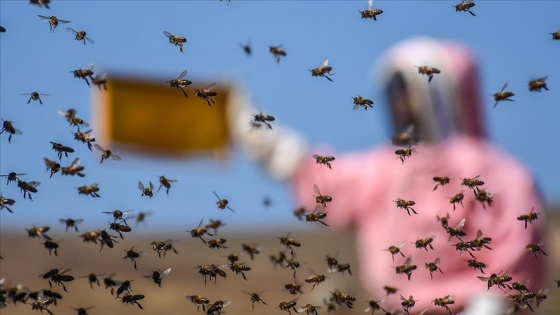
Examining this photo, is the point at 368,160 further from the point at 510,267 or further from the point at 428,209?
the point at 510,267

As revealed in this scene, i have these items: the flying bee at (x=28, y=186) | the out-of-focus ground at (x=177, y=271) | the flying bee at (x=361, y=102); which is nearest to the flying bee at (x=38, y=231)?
the flying bee at (x=28, y=186)

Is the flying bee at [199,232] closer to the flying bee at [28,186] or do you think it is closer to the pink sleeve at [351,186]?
the flying bee at [28,186]

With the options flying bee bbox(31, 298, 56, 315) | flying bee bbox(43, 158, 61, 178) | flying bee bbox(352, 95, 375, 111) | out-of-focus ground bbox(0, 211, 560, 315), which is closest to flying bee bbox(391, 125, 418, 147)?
flying bee bbox(352, 95, 375, 111)

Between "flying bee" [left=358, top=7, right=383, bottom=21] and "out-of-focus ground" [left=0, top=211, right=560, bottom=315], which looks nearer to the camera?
"flying bee" [left=358, top=7, right=383, bottom=21]

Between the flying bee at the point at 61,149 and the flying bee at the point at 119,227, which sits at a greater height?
the flying bee at the point at 61,149

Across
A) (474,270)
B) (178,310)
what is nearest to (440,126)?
(474,270)

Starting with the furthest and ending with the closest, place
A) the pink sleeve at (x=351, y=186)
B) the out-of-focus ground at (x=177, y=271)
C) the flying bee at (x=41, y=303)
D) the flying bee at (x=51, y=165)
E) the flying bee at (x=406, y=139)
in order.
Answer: the out-of-focus ground at (x=177, y=271), the pink sleeve at (x=351, y=186), the flying bee at (x=406, y=139), the flying bee at (x=51, y=165), the flying bee at (x=41, y=303)

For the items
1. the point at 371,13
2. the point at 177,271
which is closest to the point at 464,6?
the point at 371,13

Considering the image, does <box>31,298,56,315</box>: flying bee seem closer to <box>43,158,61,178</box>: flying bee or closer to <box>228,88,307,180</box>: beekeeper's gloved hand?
<box>43,158,61,178</box>: flying bee

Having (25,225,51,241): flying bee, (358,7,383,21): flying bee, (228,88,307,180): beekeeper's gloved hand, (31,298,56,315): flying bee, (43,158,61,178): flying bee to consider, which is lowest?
(31,298,56,315): flying bee

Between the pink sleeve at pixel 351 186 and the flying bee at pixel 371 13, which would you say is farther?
the pink sleeve at pixel 351 186
